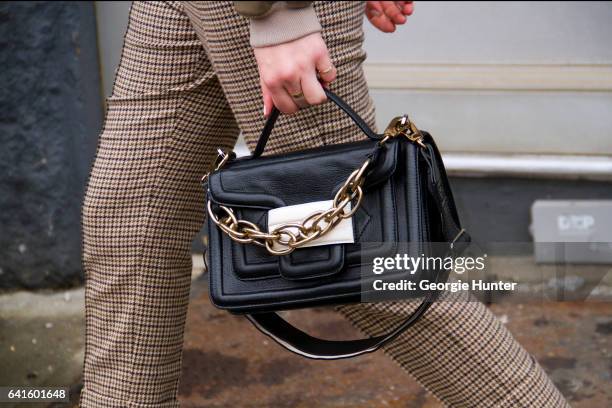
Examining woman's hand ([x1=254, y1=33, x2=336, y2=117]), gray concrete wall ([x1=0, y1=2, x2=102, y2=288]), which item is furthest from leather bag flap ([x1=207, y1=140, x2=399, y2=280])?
gray concrete wall ([x1=0, y1=2, x2=102, y2=288])

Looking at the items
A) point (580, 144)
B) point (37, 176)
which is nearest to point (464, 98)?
point (580, 144)

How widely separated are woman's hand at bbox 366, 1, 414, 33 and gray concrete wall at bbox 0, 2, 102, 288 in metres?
1.61

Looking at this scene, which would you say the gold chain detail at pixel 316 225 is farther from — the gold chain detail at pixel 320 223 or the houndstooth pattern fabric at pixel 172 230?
the houndstooth pattern fabric at pixel 172 230

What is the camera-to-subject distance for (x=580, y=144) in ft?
10.1

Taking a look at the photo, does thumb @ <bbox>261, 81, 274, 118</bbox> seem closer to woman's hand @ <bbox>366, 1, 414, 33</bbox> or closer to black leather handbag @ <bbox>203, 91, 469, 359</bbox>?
black leather handbag @ <bbox>203, 91, 469, 359</bbox>

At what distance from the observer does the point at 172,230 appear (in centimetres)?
173

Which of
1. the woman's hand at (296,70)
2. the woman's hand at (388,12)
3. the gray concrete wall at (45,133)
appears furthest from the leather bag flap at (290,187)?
the gray concrete wall at (45,133)

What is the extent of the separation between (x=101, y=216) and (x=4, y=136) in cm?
158

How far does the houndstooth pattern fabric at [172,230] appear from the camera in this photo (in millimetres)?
1524

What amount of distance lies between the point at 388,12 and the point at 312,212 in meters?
0.62

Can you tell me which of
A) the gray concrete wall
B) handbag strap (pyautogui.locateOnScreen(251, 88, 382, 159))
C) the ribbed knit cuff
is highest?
the ribbed knit cuff

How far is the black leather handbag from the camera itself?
4.53ft

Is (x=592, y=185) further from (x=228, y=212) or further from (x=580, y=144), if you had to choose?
(x=228, y=212)

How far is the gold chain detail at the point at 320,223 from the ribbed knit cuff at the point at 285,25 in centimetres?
22
